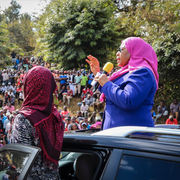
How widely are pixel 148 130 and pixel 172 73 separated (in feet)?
36.7

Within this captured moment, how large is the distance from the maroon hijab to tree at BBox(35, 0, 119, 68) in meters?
15.8

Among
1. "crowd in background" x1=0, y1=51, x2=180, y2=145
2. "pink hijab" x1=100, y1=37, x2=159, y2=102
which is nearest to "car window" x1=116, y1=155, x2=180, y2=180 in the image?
"pink hijab" x1=100, y1=37, x2=159, y2=102

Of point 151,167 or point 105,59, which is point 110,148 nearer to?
point 151,167

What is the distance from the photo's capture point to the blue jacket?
1882 millimetres

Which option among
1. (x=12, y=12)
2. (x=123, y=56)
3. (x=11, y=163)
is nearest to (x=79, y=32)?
(x=123, y=56)

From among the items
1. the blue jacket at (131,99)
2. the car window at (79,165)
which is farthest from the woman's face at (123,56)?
the car window at (79,165)

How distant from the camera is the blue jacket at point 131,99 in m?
1.88

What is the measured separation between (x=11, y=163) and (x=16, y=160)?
67 millimetres

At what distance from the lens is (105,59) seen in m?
19.1

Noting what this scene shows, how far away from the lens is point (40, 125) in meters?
1.74

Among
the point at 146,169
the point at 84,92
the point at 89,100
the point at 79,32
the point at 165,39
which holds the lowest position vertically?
the point at 89,100

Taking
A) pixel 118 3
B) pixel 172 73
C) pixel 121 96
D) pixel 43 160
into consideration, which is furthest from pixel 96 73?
pixel 118 3

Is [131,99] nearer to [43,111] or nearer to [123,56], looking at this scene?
Answer: [123,56]

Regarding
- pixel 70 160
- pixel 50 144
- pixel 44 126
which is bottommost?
pixel 70 160
